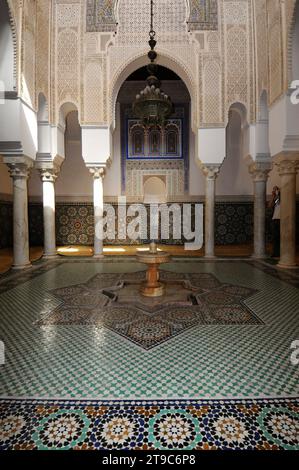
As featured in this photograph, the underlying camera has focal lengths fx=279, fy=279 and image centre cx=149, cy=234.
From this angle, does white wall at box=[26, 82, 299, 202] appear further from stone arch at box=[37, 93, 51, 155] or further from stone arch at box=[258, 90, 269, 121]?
stone arch at box=[258, 90, 269, 121]

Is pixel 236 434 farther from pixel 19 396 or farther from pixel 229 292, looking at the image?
pixel 229 292

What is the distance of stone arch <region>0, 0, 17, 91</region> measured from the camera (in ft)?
12.5

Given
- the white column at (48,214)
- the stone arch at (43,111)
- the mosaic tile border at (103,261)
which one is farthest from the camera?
the white column at (48,214)

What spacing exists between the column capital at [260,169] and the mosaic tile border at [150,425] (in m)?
4.69

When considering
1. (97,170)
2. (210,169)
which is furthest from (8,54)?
(210,169)

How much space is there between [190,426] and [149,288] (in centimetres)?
191

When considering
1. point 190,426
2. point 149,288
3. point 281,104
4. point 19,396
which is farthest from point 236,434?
point 281,104

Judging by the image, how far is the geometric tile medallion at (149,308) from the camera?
218 cm

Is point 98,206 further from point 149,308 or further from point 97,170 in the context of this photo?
point 149,308

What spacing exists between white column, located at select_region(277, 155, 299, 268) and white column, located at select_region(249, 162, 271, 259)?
861 millimetres

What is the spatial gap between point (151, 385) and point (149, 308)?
3.89 feet

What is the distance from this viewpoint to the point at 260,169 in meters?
5.32

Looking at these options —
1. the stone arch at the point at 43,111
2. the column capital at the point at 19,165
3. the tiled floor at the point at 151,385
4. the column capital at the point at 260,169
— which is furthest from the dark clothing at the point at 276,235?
the stone arch at the point at 43,111

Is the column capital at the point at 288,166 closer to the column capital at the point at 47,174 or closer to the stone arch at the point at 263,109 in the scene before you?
the stone arch at the point at 263,109
